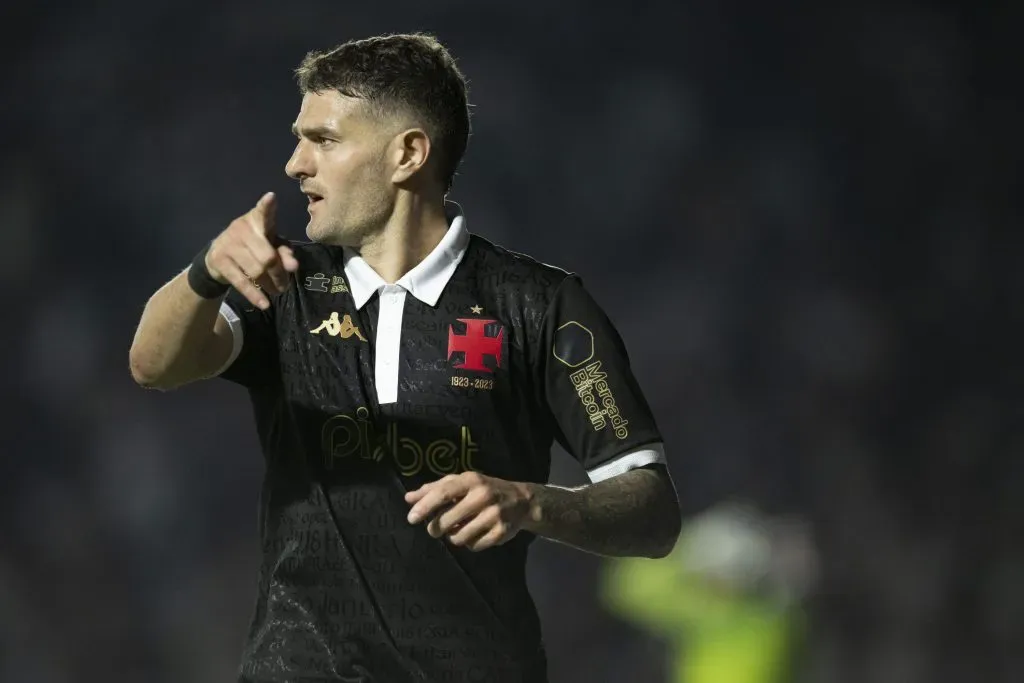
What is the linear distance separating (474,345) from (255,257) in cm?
50

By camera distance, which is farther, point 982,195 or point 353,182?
point 982,195

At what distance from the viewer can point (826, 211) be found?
5.14m

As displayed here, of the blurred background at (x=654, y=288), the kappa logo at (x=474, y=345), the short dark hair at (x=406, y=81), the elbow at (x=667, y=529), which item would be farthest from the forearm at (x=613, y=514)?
the blurred background at (x=654, y=288)

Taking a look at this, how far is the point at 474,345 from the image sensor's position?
7.45 feet

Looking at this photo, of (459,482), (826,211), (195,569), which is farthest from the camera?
(826,211)

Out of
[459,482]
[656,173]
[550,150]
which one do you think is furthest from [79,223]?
[459,482]

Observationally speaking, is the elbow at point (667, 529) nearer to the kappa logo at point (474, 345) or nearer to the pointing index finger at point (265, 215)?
the kappa logo at point (474, 345)

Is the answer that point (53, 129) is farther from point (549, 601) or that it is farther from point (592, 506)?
point (592, 506)

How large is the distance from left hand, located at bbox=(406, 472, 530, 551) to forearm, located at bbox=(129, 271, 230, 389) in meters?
0.46

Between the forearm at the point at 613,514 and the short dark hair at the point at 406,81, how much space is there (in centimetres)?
63

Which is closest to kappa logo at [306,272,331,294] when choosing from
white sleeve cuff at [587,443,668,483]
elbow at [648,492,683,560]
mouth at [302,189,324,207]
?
mouth at [302,189,324,207]

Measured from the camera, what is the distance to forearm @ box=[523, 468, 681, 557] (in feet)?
6.51

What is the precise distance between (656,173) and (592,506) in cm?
308

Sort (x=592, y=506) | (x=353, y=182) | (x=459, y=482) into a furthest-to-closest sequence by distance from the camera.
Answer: (x=353, y=182) < (x=592, y=506) < (x=459, y=482)
